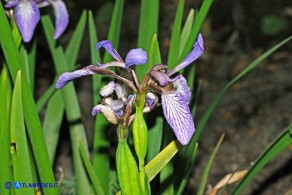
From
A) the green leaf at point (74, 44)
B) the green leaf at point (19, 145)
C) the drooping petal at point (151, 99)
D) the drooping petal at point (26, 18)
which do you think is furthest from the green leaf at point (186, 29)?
the green leaf at point (19, 145)

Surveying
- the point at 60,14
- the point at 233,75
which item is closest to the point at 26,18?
the point at 60,14

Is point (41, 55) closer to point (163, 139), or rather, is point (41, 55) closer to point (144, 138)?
point (163, 139)

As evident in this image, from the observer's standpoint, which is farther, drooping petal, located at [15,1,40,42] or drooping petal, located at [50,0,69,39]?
drooping petal, located at [50,0,69,39]

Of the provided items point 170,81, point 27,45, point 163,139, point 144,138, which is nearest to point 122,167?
point 144,138

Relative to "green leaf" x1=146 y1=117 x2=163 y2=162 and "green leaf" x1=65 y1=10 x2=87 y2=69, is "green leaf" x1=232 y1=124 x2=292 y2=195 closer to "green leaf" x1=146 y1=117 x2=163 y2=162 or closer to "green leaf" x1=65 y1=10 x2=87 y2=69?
"green leaf" x1=146 y1=117 x2=163 y2=162

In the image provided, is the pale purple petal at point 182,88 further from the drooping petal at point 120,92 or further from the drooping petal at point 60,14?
the drooping petal at point 60,14

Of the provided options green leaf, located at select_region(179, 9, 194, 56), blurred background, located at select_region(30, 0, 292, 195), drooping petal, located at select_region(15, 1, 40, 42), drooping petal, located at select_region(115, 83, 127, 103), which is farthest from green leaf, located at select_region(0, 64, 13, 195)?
blurred background, located at select_region(30, 0, 292, 195)
